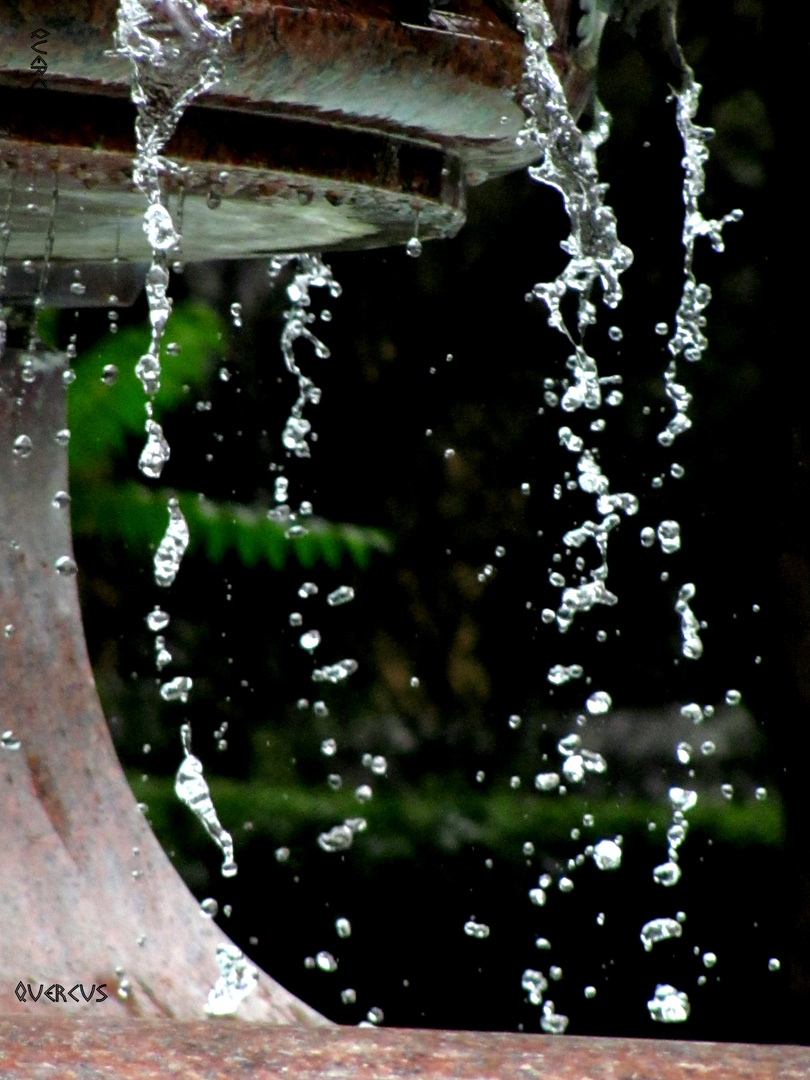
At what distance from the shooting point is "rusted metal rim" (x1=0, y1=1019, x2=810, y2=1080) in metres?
1.57

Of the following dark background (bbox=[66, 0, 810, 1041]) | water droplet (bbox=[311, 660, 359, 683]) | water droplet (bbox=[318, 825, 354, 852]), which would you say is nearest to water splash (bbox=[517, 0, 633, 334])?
water droplet (bbox=[318, 825, 354, 852])

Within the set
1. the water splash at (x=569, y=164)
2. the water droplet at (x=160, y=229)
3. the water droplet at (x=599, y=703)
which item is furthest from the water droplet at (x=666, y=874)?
the water droplet at (x=160, y=229)

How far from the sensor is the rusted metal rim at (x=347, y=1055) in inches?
61.7

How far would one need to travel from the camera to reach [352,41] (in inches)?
77.7

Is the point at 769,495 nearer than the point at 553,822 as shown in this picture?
No

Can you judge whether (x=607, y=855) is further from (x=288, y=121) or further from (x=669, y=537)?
(x=288, y=121)

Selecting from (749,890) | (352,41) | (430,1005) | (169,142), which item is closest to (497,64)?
(352,41)

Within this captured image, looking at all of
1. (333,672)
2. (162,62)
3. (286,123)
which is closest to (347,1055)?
(162,62)

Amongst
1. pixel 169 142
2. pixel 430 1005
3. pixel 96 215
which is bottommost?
pixel 430 1005

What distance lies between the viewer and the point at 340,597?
23.6 feet

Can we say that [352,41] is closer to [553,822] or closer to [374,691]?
[553,822]

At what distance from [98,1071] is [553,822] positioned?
5.24 m

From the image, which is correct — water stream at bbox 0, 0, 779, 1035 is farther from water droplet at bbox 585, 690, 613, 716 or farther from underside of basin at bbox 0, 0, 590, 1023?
underside of basin at bbox 0, 0, 590, 1023

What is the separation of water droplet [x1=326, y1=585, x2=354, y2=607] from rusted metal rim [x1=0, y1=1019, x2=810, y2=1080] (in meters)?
4.66
